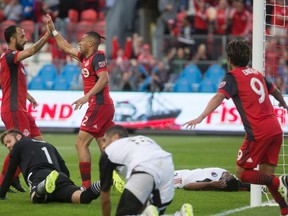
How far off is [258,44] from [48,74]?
14.7 meters

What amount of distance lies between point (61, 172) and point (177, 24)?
57.2 ft

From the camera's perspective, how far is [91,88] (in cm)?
1211

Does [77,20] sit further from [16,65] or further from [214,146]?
[16,65]

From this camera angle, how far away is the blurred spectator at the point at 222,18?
2758 cm

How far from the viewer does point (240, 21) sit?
27250 millimetres

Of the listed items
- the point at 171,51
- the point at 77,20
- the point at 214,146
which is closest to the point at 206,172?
the point at 214,146

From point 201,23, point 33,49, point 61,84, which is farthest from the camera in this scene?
point 201,23

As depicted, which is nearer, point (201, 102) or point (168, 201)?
point (168, 201)

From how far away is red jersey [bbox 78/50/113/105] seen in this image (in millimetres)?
11987

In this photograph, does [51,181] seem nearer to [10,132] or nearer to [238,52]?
[10,132]

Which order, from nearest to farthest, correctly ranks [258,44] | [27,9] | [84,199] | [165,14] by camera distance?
[84,199] < [258,44] < [165,14] < [27,9]

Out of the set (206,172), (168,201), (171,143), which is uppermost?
(168,201)

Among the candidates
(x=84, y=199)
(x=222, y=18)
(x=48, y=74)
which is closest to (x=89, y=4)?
(x=222, y=18)

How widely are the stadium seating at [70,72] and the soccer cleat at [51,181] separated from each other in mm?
14279
